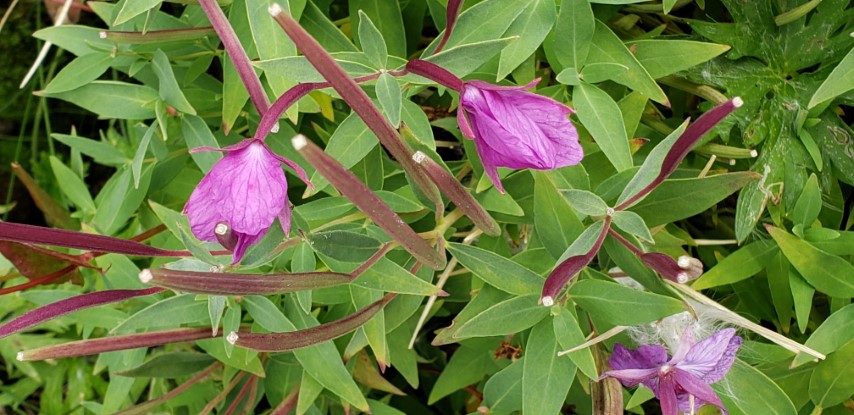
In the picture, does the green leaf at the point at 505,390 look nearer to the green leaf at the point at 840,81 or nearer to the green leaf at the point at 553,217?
the green leaf at the point at 553,217

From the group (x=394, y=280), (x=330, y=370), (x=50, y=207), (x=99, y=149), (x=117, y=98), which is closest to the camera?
(x=394, y=280)

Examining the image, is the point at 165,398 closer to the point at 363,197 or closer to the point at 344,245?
the point at 344,245

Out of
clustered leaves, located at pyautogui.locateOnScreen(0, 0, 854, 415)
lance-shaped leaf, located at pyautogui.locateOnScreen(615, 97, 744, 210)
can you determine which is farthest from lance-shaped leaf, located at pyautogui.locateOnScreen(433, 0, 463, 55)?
lance-shaped leaf, located at pyautogui.locateOnScreen(615, 97, 744, 210)

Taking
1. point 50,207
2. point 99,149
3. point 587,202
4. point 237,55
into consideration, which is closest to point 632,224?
point 587,202

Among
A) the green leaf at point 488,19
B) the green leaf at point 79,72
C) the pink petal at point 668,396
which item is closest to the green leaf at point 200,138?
the green leaf at point 79,72

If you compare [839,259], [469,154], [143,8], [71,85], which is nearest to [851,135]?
[839,259]

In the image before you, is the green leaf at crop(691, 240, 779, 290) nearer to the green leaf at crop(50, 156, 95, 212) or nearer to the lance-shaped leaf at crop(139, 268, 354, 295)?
the lance-shaped leaf at crop(139, 268, 354, 295)
